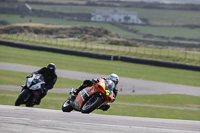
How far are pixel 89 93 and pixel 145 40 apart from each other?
7886cm

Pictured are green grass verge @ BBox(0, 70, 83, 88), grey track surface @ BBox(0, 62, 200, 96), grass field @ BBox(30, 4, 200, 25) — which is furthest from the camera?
grass field @ BBox(30, 4, 200, 25)

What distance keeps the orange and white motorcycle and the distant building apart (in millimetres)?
110688

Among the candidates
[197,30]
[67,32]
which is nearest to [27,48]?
[67,32]

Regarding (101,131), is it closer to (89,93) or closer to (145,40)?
(89,93)

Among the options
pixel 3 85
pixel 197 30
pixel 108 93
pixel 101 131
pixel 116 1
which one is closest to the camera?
pixel 101 131

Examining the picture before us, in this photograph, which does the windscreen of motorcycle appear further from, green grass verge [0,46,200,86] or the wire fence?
the wire fence

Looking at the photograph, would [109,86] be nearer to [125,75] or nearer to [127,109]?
[127,109]

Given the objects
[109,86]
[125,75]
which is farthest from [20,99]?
[125,75]

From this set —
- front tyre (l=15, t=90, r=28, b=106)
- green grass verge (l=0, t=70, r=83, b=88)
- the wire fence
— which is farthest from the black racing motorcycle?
the wire fence

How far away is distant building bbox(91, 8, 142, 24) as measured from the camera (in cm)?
12138

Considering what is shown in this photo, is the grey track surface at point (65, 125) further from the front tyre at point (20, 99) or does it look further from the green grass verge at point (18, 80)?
the green grass verge at point (18, 80)

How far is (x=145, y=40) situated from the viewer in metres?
88.9

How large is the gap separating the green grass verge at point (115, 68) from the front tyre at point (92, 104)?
2233cm

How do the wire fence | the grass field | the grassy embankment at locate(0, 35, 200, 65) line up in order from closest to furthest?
1. the grassy embankment at locate(0, 35, 200, 65)
2. the wire fence
3. the grass field
